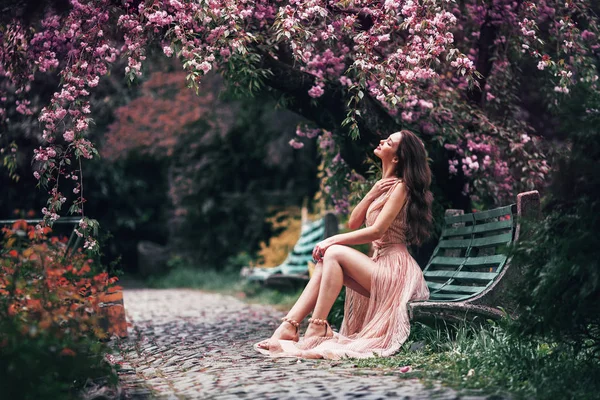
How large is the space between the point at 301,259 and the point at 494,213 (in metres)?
5.71

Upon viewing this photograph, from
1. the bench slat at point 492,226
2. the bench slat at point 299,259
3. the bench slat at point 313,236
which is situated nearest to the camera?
the bench slat at point 492,226

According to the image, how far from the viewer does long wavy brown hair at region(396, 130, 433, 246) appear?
240 inches

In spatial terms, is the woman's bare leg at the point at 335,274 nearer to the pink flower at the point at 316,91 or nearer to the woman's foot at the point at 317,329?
the woman's foot at the point at 317,329

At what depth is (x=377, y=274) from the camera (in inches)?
238

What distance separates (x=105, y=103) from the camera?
1845cm

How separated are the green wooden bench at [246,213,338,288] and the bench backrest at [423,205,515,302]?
3.01m

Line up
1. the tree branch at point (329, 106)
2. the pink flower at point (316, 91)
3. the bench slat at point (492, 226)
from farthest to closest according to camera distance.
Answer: the tree branch at point (329, 106) < the pink flower at point (316, 91) < the bench slat at point (492, 226)

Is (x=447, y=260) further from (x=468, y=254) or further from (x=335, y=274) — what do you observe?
(x=335, y=274)

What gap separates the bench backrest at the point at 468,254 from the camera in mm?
5875

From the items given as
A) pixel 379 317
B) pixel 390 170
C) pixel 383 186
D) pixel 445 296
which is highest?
pixel 390 170

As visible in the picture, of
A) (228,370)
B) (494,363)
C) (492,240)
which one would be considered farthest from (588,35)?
(228,370)

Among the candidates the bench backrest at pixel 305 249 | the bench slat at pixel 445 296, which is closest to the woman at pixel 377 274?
the bench slat at pixel 445 296

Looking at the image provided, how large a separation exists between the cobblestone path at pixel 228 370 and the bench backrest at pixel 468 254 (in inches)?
51.1

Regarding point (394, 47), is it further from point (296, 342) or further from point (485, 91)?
point (296, 342)
